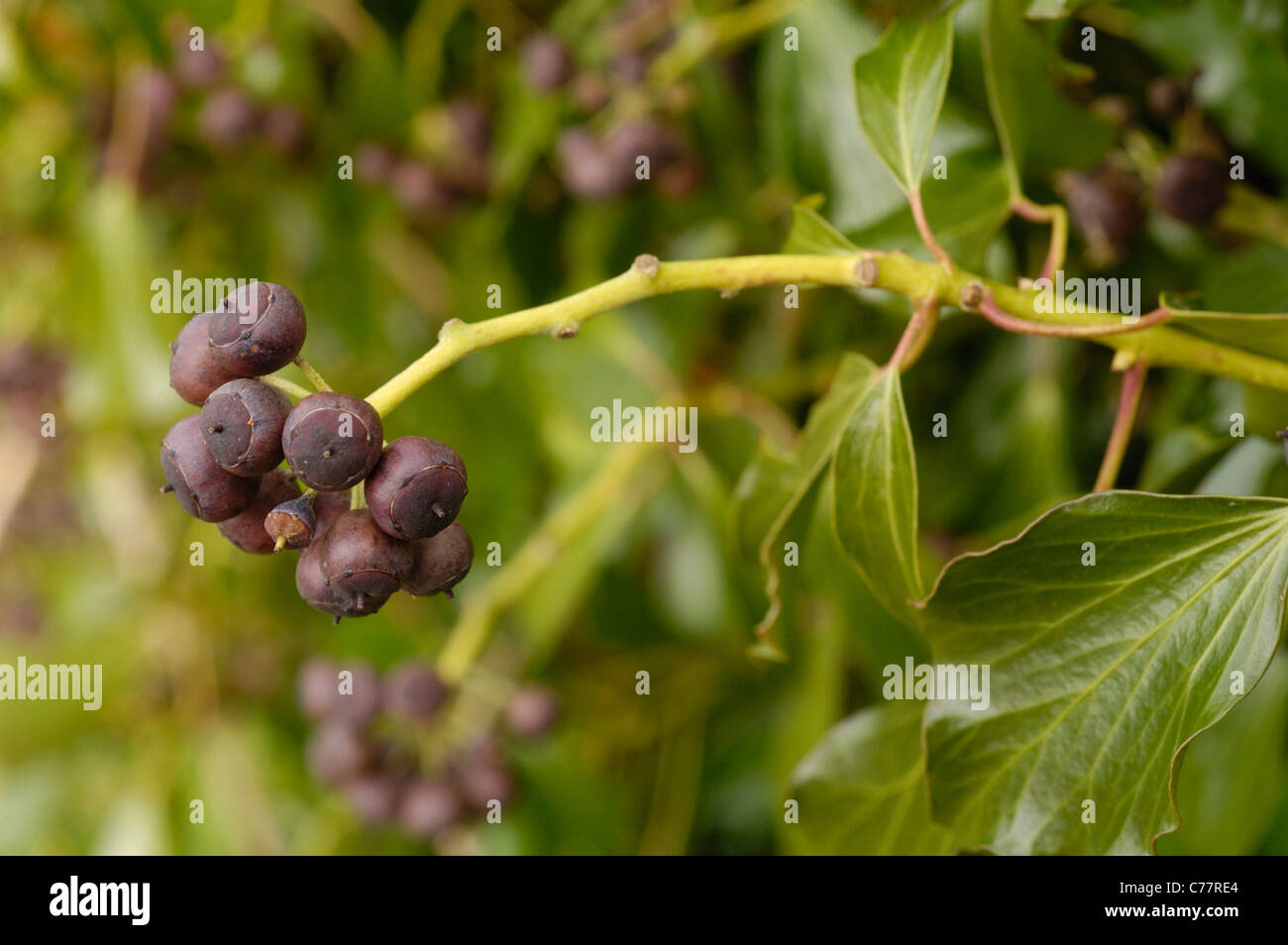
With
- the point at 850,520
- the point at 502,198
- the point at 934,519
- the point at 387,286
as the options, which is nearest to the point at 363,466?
the point at 850,520

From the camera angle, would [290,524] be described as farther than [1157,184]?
No

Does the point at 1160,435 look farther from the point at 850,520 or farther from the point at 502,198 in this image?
the point at 502,198

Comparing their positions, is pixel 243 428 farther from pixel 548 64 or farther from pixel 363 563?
pixel 548 64

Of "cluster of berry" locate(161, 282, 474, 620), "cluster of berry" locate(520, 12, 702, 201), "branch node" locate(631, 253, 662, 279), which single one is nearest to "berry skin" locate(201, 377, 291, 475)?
"cluster of berry" locate(161, 282, 474, 620)

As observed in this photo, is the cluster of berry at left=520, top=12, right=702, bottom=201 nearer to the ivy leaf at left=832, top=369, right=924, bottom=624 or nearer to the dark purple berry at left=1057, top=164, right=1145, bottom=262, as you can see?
the dark purple berry at left=1057, top=164, right=1145, bottom=262

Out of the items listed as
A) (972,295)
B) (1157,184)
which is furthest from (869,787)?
(1157,184)

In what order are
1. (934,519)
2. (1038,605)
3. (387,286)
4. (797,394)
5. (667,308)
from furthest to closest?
(387,286) → (667,308) → (797,394) → (934,519) → (1038,605)

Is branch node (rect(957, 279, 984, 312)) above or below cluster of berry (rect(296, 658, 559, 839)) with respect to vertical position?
above
